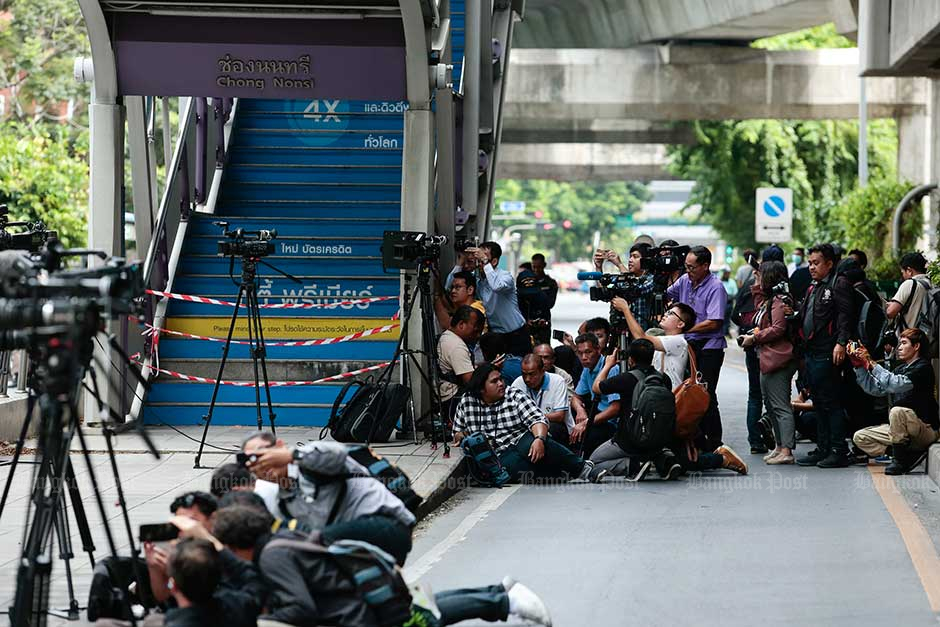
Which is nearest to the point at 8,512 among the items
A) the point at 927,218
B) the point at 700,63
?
the point at 927,218

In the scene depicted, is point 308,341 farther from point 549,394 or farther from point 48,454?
point 48,454

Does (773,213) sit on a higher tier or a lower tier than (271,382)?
higher

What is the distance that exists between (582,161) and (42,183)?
67.3ft

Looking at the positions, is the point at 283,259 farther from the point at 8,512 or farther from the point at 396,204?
the point at 8,512

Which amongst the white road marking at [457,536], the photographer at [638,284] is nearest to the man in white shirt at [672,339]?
the photographer at [638,284]

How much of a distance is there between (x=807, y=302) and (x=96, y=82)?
23.2 ft

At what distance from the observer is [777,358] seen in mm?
14211

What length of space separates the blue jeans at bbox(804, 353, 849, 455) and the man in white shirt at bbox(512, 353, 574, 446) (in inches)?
91.1

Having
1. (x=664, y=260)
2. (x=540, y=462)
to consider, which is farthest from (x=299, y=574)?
(x=664, y=260)

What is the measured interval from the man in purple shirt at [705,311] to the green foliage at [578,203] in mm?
92085

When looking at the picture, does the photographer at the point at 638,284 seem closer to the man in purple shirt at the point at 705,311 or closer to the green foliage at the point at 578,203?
the man in purple shirt at the point at 705,311

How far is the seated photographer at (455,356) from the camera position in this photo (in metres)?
14.7

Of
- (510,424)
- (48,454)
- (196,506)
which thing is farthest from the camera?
(510,424)

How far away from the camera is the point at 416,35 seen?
14.7 m
